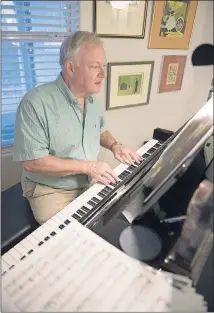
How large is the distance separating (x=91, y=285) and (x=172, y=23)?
81.2 inches

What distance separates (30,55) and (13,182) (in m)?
0.92

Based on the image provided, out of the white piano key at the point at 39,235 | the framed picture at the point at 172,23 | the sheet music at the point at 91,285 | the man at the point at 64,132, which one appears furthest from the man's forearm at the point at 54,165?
the framed picture at the point at 172,23

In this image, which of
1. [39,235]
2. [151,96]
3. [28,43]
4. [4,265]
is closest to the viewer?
[4,265]

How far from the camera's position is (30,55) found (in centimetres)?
155

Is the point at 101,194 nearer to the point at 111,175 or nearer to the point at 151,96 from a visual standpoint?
the point at 111,175

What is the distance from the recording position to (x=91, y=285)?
42cm

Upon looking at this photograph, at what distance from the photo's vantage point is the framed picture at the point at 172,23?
179cm

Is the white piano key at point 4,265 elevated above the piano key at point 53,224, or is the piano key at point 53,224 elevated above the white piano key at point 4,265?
the white piano key at point 4,265

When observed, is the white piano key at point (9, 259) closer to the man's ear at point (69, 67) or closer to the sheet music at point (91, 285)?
the sheet music at point (91, 285)

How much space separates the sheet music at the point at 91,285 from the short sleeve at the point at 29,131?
0.60 metres

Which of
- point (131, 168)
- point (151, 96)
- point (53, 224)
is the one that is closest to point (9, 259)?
point (53, 224)

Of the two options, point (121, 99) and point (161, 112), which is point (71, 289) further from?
point (161, 112)

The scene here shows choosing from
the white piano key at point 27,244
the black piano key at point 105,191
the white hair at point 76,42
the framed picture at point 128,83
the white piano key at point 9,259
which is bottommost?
the black piano key at point 105,191

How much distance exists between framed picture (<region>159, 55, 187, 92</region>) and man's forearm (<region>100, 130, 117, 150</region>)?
0.98 meters
